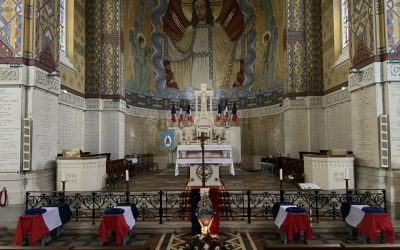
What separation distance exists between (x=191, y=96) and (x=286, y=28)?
27.2 feet

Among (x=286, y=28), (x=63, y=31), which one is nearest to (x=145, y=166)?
(x=63, y=31)

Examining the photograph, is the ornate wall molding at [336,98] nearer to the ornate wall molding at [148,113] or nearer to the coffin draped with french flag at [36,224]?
the ornate wall molding at [148,113]

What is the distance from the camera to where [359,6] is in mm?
10008

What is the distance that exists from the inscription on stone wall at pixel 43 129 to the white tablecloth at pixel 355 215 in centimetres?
829

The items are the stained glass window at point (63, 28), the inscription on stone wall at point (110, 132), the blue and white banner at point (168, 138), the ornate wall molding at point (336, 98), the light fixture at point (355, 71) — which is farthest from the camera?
the blue and white banner at point (168, 138)

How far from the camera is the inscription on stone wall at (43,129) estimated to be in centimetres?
968

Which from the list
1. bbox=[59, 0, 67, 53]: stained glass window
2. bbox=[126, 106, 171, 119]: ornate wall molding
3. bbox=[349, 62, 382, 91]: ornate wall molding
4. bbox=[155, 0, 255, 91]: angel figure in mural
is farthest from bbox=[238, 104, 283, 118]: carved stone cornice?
bbox=[59, 0, 67, 53]: stained glass window

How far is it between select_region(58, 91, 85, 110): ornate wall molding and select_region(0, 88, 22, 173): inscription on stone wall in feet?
13.0

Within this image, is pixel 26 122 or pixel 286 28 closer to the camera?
pixel 26 122

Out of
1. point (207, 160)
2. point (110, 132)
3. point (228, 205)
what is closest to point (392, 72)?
point (228, 205)

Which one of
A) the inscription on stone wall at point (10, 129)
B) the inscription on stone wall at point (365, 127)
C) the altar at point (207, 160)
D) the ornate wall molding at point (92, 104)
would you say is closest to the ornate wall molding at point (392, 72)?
the inscription on stone wall at point (365, 127)

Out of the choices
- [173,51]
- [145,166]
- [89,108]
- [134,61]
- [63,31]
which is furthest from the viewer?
[173,51]

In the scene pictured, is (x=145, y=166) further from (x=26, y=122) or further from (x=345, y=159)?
(x=345, y=159)

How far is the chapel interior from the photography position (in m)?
8.67
